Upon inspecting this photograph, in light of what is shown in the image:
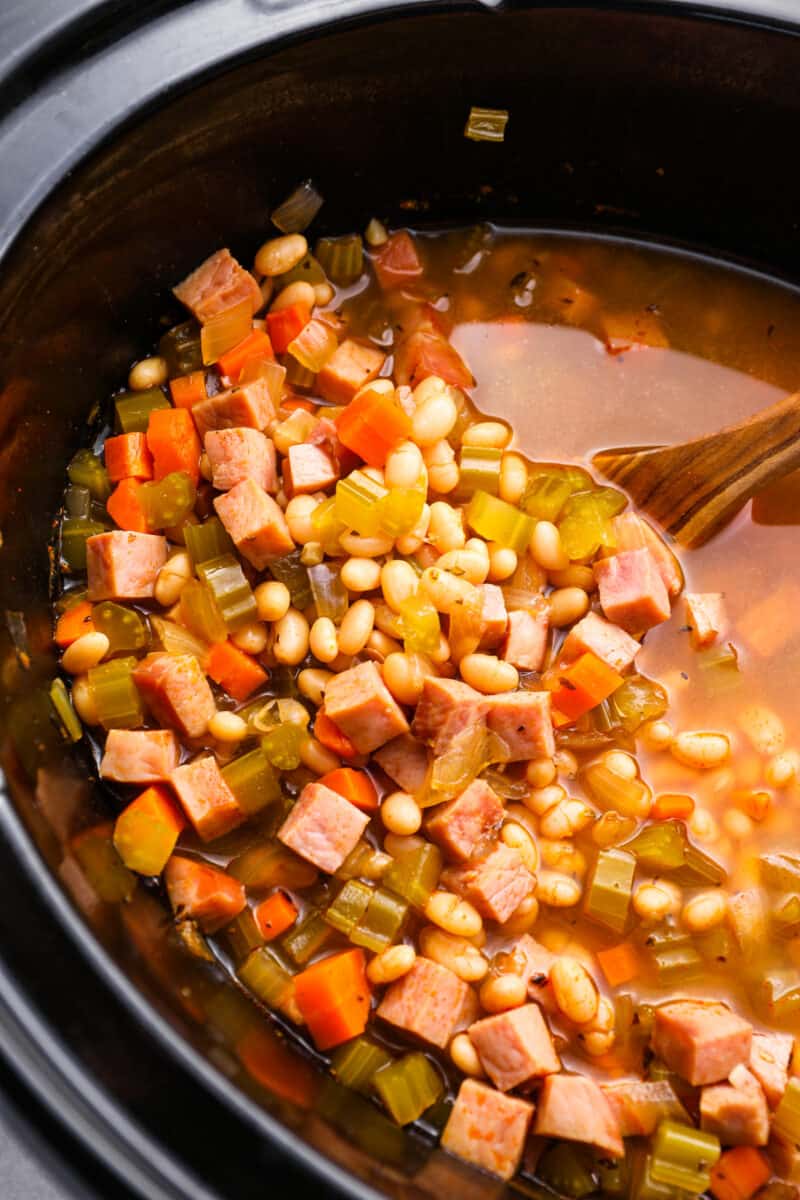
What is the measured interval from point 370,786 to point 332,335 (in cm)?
101

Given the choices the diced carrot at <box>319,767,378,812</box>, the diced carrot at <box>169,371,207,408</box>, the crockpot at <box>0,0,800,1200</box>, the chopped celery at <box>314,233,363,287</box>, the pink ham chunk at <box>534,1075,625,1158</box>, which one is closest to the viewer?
the crockpot at <box>0,0,800,1200</box>

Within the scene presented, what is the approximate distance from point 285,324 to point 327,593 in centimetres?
64

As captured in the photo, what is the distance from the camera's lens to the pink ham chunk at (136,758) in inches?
85.3

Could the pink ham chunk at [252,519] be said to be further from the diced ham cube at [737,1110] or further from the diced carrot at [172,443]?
the diced ham cube at [737,1110]

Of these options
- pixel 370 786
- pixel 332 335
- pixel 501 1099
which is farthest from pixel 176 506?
pixel 501 1099

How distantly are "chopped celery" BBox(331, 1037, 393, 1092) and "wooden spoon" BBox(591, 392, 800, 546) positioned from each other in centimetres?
128

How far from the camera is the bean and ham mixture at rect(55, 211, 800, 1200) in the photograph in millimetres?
2127

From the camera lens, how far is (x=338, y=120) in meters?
2.43

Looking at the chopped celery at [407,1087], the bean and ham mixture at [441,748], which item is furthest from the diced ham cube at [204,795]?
the chopped celery at [407,1087]

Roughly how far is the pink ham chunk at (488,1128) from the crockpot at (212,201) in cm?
4

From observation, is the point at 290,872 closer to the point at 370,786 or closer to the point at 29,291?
the point at 370,786

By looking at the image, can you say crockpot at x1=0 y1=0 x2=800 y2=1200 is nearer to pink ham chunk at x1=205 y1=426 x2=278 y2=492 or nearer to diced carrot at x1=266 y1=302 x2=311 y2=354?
diced carrot at x1=266 y1=302 x2=311 y2=354

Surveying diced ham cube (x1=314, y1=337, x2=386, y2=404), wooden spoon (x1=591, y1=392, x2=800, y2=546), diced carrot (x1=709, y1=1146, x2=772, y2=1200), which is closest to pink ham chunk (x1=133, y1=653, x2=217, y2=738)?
diced ham cube (x1=314, y1=337, x2=386, y2=404)

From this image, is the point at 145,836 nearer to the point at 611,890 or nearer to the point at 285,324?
the point at 611,890
